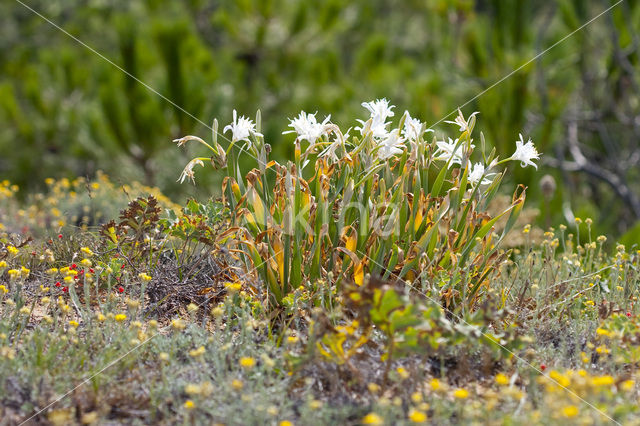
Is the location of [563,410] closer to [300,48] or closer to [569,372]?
[569,372]

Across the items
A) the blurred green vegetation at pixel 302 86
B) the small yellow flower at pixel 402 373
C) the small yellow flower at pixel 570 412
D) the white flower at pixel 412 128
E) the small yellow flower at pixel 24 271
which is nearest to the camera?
the small yellow flower at pixel 570 412

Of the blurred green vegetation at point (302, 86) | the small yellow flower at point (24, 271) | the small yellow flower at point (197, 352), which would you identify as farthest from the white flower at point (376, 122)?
the blurred green vegetation at point (302, 86)

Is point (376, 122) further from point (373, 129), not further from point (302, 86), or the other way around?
point (302, 86)

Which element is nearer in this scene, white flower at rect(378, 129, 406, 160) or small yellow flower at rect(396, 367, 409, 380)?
small yellow flower at rect(396, 367, 409, 380)

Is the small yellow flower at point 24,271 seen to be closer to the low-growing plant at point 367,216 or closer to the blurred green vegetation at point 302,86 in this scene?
the low-growing plant at point 367,216

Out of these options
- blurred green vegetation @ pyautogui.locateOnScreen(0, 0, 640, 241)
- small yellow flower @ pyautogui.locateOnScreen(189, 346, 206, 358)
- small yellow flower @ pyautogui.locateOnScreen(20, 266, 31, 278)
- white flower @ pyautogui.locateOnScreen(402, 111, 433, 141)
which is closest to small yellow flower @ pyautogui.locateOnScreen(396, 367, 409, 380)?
small yellow flower @ pyautogui.locateOnScreen(189, 346, 206, 358)

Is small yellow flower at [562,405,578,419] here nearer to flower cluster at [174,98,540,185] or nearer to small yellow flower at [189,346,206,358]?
small yellow flower at [189,346,206,358]
